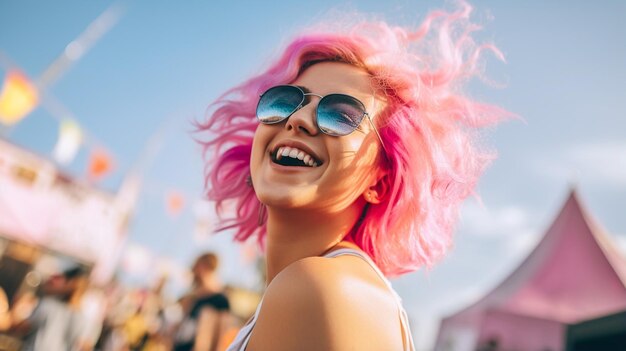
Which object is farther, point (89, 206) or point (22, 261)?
point (89, 206)

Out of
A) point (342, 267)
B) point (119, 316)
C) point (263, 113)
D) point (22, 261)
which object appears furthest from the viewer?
point (22, 261)

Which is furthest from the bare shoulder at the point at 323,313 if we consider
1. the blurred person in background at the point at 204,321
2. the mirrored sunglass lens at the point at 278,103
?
the blurred person in background at the point at 204,321

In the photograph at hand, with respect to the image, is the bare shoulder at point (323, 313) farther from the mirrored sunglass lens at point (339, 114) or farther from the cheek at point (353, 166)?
the mirrored sunglass lens at point (339, 114)

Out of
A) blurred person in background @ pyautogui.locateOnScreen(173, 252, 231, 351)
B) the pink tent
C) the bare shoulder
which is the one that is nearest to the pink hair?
the bare shoulder

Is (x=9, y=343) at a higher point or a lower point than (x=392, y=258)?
lower

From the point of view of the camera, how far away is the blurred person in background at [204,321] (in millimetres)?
3246

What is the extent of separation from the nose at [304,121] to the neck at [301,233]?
24cm

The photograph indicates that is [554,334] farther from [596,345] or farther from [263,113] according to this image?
[263,113]

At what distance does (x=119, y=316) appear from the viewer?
7.94 m

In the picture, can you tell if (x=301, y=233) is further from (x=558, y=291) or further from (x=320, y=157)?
(x=558, y=291)

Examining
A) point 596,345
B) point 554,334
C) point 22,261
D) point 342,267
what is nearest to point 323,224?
point 342,267

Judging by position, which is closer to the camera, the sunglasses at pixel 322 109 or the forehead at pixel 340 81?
the sunglasses at pixel 322 109

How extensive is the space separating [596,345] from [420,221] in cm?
438

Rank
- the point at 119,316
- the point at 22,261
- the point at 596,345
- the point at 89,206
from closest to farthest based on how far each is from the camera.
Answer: the point at 596,345 < the point at 119,316 < the point at 22,261 < the point at 89,206
